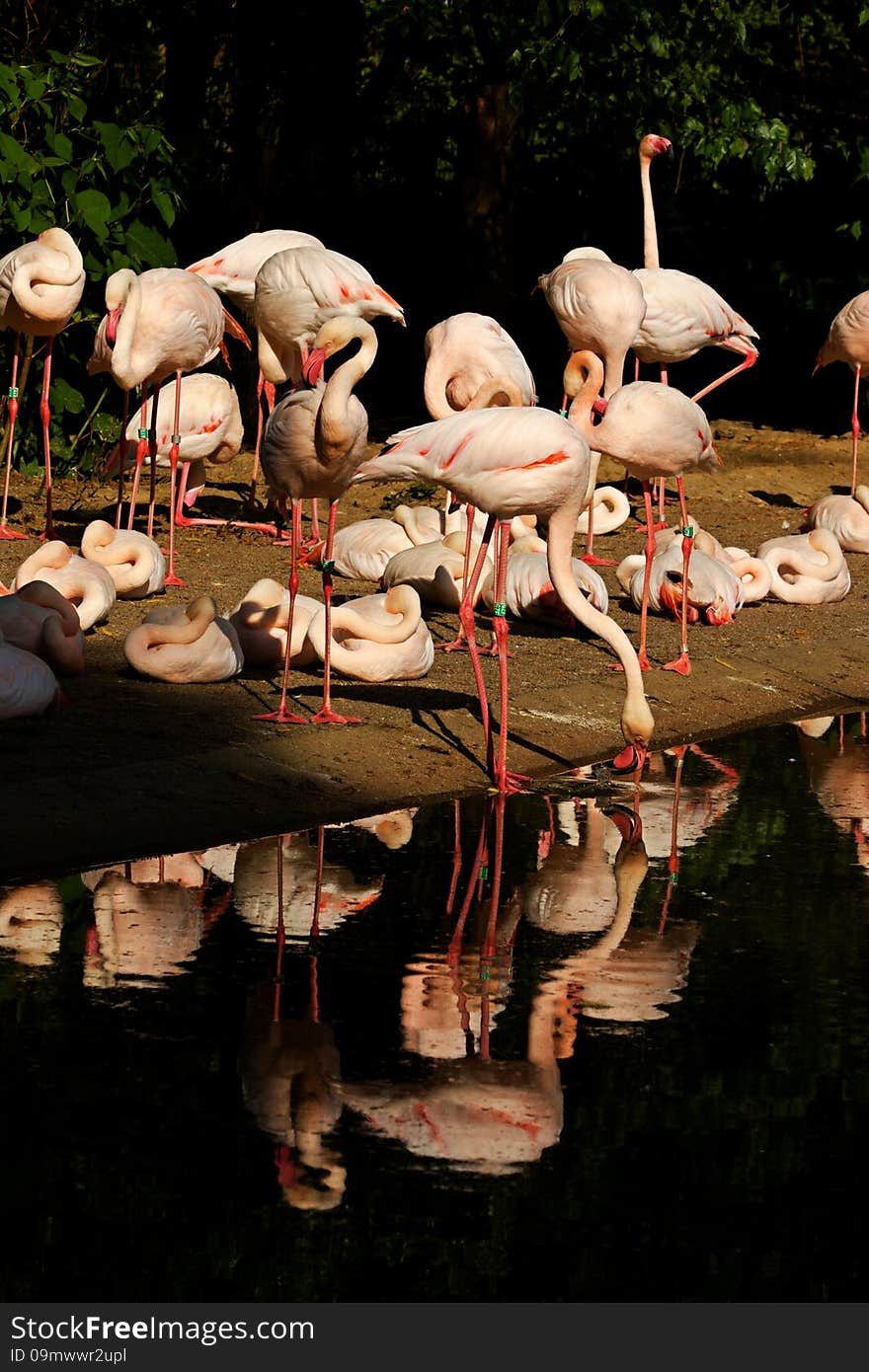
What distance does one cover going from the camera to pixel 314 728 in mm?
6426

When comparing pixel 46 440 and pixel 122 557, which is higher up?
pixel 46 440

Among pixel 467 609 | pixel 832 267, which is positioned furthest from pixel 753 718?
pixel 832 267

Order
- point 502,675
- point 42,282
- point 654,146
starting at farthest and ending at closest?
1. point 654,146
2. point 42,282
3. point 502,675

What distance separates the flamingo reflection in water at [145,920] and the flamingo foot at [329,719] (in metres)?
1.45

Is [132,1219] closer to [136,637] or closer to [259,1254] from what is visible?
[259,1254]

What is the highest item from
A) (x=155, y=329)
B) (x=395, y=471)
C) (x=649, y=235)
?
(x=649, y=235)

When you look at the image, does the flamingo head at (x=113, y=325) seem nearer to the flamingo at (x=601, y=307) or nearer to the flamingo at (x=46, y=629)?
the flamingo at (x=601, y=307)

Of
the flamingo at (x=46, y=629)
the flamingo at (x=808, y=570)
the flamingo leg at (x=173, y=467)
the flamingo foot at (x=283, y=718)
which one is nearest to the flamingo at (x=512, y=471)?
the flamingo foot at (x=283, y=718)

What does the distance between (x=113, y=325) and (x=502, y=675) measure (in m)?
3.77

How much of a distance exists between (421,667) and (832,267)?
9.80 m

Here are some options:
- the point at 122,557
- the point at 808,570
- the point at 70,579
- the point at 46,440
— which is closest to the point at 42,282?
the point at 46,440

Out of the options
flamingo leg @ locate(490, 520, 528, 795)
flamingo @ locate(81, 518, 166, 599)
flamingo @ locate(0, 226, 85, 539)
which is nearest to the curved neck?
flamingo leg @ locate(490, 520, 528, 795)

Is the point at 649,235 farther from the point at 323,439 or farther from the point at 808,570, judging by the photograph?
the point at 323,439

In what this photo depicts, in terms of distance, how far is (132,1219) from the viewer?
3.01m
